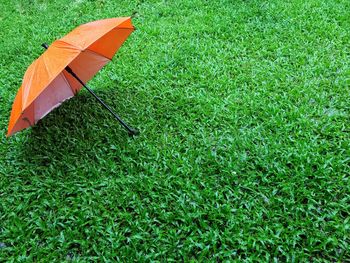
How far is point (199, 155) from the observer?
9.87 ft

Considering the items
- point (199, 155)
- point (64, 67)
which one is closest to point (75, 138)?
point (64, 67)

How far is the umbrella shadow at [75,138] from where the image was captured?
3148 millimetres

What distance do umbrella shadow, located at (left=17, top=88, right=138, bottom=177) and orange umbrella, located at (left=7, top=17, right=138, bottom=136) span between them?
276 mm

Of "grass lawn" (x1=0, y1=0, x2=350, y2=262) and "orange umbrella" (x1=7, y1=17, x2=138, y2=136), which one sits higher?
"orange umbrella" (x1=7, y1=17, x2=138, y2=136)

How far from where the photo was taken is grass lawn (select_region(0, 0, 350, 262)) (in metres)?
2.43

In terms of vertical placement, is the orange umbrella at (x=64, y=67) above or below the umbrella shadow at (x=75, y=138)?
above

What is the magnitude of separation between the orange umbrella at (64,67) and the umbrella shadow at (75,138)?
276 mm

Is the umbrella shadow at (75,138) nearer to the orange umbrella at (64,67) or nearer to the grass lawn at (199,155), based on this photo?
the grass lawn at (199,155)

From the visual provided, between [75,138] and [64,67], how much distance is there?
1100 mm

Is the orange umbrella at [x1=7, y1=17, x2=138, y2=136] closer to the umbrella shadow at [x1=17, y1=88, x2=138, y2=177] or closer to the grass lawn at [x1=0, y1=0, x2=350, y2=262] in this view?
the umbrella shadow at [x1=17, y1=88, x2=138, y2=177]

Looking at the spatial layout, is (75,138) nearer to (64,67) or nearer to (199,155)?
(64,67)

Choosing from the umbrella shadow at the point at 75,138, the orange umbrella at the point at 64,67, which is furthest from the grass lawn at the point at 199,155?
the orange umbrella at the point at 64,67

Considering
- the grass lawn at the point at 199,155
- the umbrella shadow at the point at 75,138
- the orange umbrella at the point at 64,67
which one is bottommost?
the grass lawn at the point at 199,155

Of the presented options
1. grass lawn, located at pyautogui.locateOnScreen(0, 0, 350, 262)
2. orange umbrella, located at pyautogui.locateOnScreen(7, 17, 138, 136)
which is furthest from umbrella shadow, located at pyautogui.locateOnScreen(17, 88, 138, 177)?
orange umbrella, located at pyautogui.locateOnScreen(7, 17, 138, 136)
